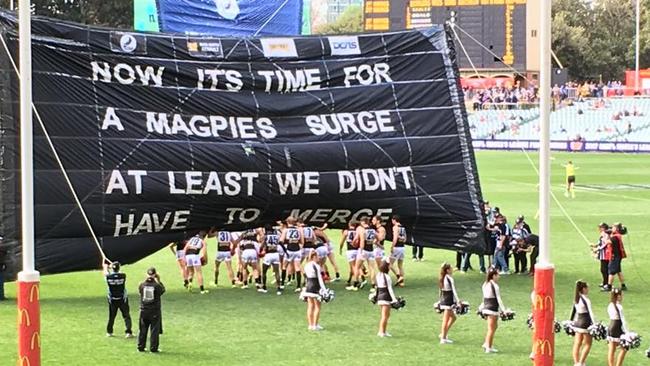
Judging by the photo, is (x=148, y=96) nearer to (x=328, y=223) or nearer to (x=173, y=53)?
(x=173, y=53)

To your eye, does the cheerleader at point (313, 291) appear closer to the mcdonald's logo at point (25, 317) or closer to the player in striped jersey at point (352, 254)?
the player in striped jersey at point (352, 254)

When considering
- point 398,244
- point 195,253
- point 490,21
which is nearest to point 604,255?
point 398,244

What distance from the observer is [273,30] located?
31406 mm

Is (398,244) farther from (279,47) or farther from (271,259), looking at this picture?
(279,47)

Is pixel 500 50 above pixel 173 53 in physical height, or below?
above

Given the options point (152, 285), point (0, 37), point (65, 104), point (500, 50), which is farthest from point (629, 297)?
point (500, 50)

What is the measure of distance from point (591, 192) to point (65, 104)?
96.2 ft

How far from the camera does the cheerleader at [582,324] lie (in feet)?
53.2

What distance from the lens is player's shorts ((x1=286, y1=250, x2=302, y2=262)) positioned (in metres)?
23.4

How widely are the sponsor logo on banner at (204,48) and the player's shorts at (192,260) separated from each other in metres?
4.36

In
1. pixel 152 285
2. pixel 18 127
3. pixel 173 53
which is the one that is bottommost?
pixel 152 285

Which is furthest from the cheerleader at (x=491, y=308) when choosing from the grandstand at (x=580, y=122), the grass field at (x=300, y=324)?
the grandstand at (x=580, y=122)

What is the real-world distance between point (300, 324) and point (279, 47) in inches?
264

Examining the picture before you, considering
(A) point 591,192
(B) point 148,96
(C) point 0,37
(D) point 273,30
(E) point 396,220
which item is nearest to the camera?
(C) point 0,37
